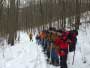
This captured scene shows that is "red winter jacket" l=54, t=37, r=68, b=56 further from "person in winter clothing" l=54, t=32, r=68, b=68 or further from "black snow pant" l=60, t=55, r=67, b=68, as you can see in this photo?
"black snow pant" l=60, t=55, r=67, b=68

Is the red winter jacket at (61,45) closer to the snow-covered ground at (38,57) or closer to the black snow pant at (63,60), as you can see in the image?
the black snow pant at (63,60)

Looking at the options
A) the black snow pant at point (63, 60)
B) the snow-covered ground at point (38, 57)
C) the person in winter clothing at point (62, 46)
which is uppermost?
the person in winter clothing at point (62, 46)

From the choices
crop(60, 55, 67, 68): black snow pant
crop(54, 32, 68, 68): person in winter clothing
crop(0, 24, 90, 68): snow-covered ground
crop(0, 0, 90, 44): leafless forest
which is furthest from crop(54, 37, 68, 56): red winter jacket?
crop(0, 0, 90, 44): leafless forest

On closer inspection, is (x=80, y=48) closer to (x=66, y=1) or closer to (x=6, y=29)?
(x=66, y=1)

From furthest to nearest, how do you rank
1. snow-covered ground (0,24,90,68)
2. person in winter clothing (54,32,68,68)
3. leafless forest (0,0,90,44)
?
leafless forest (0,0,90,44)
snow-covered ground (0,24,90,68)
person in winter clothing (54,32,68,68)

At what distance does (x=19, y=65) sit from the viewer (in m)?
12.3

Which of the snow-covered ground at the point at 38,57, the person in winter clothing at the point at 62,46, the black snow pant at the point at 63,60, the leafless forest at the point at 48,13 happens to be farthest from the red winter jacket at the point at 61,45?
the leafless forest at the point at 48,13

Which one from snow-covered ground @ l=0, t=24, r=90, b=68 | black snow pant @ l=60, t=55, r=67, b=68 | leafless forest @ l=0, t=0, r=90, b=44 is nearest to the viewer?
black snow pant @ l=60, t=55, r=67, b=68

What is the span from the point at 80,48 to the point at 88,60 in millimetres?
1497

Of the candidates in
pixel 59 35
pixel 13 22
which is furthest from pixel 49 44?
pixel 13 22

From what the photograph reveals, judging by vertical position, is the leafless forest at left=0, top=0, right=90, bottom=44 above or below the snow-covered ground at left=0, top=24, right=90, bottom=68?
above

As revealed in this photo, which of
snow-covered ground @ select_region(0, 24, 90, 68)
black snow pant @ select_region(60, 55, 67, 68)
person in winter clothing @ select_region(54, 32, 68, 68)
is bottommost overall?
snow-covered ground @ select_region(0, 24, 90, 68)

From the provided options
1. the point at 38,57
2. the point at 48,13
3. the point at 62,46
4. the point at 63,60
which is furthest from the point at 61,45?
the point at 48,13

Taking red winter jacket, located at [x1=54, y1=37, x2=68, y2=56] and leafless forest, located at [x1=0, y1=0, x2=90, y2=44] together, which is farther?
leafless forest, located at [x1=0, y1=0, x2=90, y2=44]
